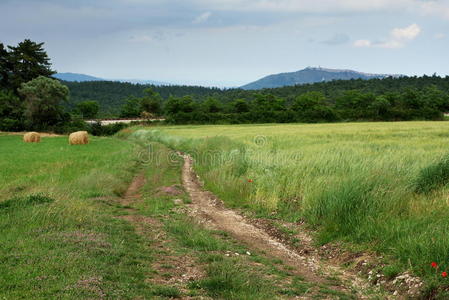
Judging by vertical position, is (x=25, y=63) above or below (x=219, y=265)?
above

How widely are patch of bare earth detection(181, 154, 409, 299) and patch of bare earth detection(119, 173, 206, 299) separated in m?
1.75

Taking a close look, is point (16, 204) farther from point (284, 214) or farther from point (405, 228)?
point (405, 228)

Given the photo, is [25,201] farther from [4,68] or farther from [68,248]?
[4,68]

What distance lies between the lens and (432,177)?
1087 centimetres

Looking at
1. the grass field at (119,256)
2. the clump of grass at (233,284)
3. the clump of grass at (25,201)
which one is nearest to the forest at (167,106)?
the grass field at (119,256)

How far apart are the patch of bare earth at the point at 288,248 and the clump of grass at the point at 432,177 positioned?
3.48 m

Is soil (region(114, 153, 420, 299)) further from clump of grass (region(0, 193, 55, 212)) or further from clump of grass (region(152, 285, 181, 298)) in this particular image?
clump of grass (region(0, 193, 55, 212))

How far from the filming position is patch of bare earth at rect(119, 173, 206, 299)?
22.6 feet

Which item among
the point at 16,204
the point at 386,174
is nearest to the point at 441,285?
the point at 386,174

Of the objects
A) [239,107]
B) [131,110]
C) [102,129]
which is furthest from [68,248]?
[131,110]

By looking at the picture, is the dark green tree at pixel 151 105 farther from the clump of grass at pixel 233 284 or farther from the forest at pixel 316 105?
the clump of grass at pixel 233 284

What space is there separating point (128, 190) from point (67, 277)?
37.2 ft

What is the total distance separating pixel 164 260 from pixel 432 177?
7.81 m

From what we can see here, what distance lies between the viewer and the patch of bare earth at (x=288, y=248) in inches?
286
